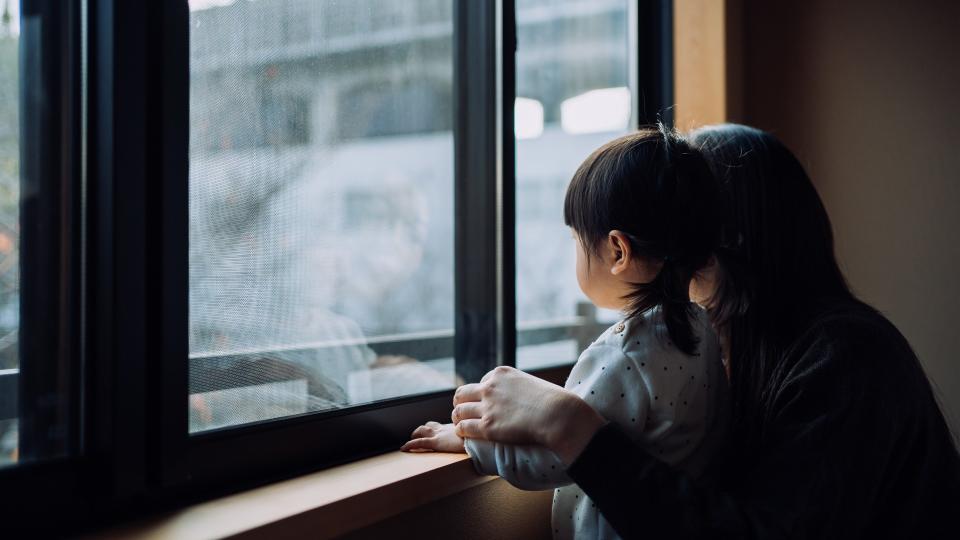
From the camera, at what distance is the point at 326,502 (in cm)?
79

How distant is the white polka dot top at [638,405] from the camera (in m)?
0.91

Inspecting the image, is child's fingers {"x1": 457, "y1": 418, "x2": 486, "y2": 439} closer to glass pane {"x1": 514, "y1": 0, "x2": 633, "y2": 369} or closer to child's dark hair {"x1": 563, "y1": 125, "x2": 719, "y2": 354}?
child's dark hair {"x1": 563, "y1": 125, "x2": 719, "y2": 354}

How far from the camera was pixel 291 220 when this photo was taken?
3.39ft

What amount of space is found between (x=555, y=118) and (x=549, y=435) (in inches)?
57.6

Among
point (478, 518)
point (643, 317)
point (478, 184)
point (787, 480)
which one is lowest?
point (478, 518)

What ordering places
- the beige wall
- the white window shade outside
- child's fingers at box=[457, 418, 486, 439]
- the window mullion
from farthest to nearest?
1. the white window shade outside
2. the beige wall
3. the window mullion
4. child's fingers at box=[457, 418, 486, 439]

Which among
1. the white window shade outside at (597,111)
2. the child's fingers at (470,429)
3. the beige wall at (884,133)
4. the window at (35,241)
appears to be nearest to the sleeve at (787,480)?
the child's fingers at (470,429)

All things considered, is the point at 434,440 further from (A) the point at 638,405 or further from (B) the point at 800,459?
(B) the point at 800,459

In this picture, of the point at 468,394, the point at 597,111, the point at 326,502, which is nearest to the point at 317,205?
the point at 468,394

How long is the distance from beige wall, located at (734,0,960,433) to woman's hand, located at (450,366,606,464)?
1.35 meters

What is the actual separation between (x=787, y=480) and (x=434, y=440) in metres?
0.44

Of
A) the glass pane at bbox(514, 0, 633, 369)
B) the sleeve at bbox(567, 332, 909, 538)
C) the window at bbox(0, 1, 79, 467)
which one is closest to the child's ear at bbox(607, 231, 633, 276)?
the sleeve at bbox(567, 332, 909, 538)

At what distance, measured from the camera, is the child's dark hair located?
0.95 m

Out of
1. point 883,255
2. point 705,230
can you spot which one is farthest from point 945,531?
point 883,255
